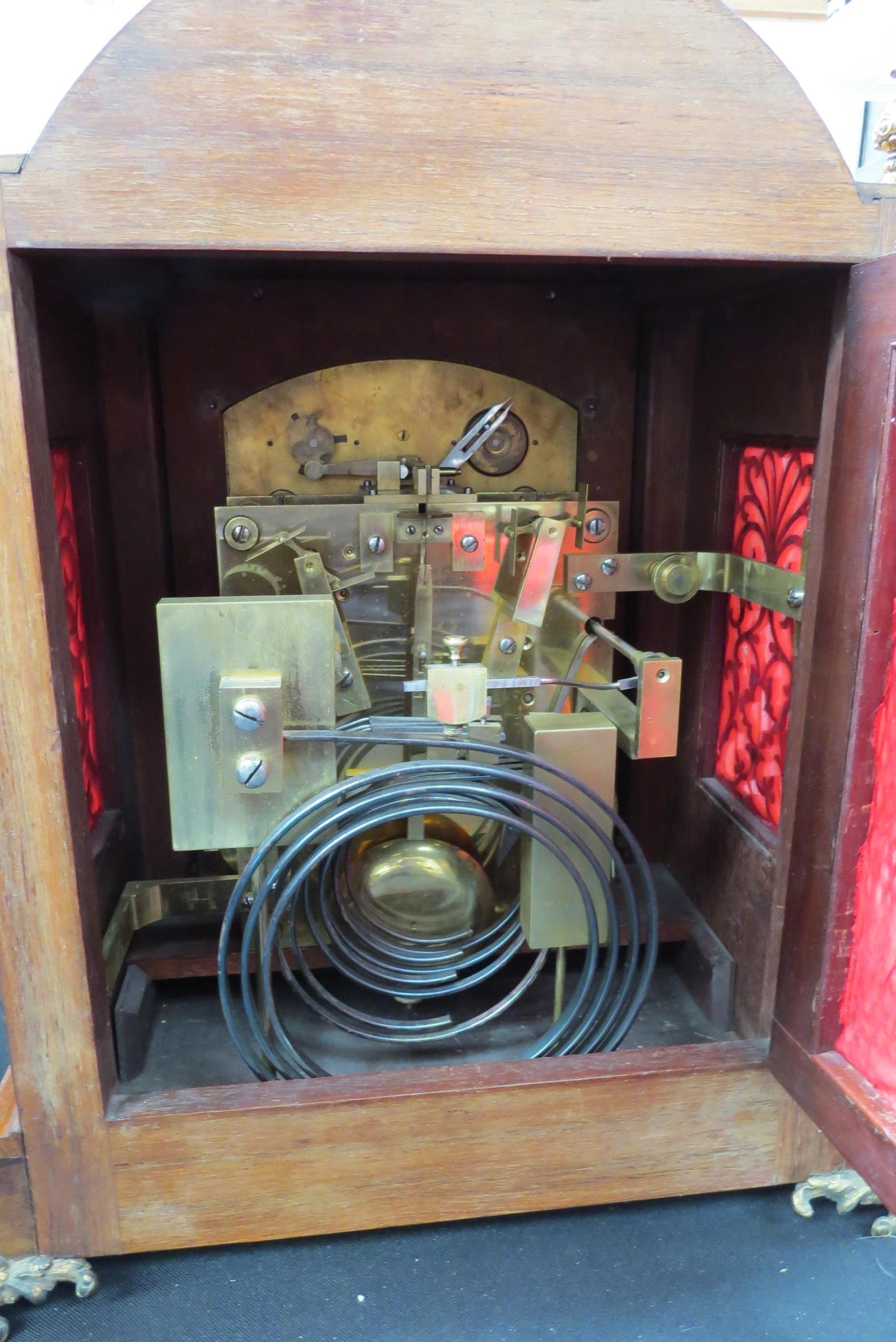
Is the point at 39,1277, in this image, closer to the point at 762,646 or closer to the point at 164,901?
the point at 164,901

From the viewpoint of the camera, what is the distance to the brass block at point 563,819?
3.47 feet

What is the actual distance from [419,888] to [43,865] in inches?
18.5

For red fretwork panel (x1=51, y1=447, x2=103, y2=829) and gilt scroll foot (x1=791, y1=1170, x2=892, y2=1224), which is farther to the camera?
red fretwork panel (x1=51, y1=447, x2=103, y2=829)

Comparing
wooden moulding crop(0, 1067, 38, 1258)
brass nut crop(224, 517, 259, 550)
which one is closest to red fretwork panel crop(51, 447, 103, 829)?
brass nut crop(224, 517, 259, 550)

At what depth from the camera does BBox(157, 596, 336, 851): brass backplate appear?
961mm

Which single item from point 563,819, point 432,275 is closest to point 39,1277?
point 563,819

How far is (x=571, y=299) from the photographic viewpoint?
4.52 ft

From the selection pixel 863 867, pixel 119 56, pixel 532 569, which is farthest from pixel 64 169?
pixel 863 867

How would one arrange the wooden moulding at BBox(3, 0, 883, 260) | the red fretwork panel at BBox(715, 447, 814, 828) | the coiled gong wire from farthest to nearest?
the red fretwork panel at BBox(715, 447, 814, 828) < the coiled gong wire < the wooden moulding at BBox(3, 0, 883, 260)

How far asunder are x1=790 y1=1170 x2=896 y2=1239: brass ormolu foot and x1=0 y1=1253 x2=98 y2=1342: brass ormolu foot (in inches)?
30.2

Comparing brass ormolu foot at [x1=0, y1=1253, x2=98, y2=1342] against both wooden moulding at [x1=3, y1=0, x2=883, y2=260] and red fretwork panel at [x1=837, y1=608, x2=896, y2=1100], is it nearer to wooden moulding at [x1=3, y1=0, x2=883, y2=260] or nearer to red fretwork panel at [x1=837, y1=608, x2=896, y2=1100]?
red fretwork panel at [x1=837, y1=608, x2=896, y2=1100]

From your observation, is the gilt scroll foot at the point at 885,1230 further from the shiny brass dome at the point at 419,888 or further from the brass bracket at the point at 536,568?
the brass bracket at the point at 536,568

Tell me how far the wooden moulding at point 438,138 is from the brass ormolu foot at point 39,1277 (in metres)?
0.97

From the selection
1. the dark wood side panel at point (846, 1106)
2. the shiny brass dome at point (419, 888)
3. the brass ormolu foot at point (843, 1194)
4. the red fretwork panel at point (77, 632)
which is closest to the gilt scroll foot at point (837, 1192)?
the brass ormolu foot at point (843, 1194)
